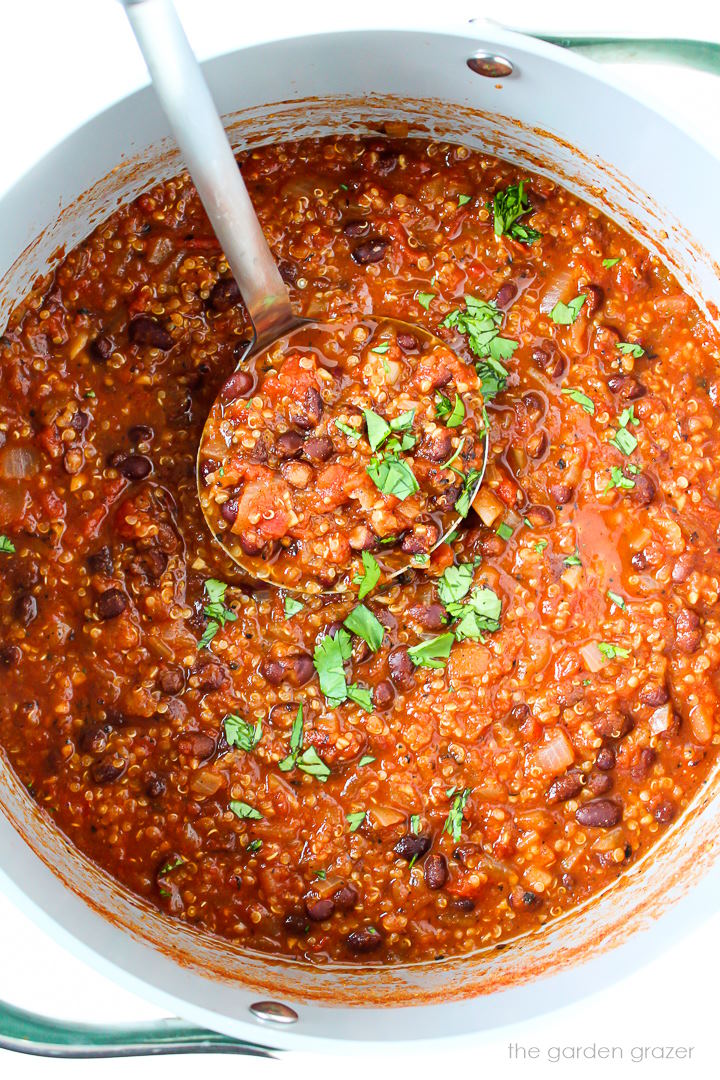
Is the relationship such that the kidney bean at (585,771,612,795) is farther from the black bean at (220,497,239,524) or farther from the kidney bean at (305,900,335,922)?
the black bean at (220,497,239,524)

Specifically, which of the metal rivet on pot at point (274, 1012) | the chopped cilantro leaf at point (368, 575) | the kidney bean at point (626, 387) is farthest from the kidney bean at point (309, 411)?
the metal rivet on pot at point (274, 1012)

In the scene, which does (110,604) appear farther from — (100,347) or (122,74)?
(122,74)

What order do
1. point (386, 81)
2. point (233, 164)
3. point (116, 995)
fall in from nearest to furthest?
point (233, 164), point (386, 81), point (116, 995)

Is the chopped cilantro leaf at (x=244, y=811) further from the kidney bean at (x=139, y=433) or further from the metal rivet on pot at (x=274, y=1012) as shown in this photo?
the kidney bean at (x=139, y=433)

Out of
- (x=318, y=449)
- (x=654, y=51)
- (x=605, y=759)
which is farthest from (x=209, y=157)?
(x=605, y=759)

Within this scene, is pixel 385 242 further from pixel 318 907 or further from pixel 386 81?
pixel 318 907


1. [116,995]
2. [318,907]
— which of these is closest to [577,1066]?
[318,907]
